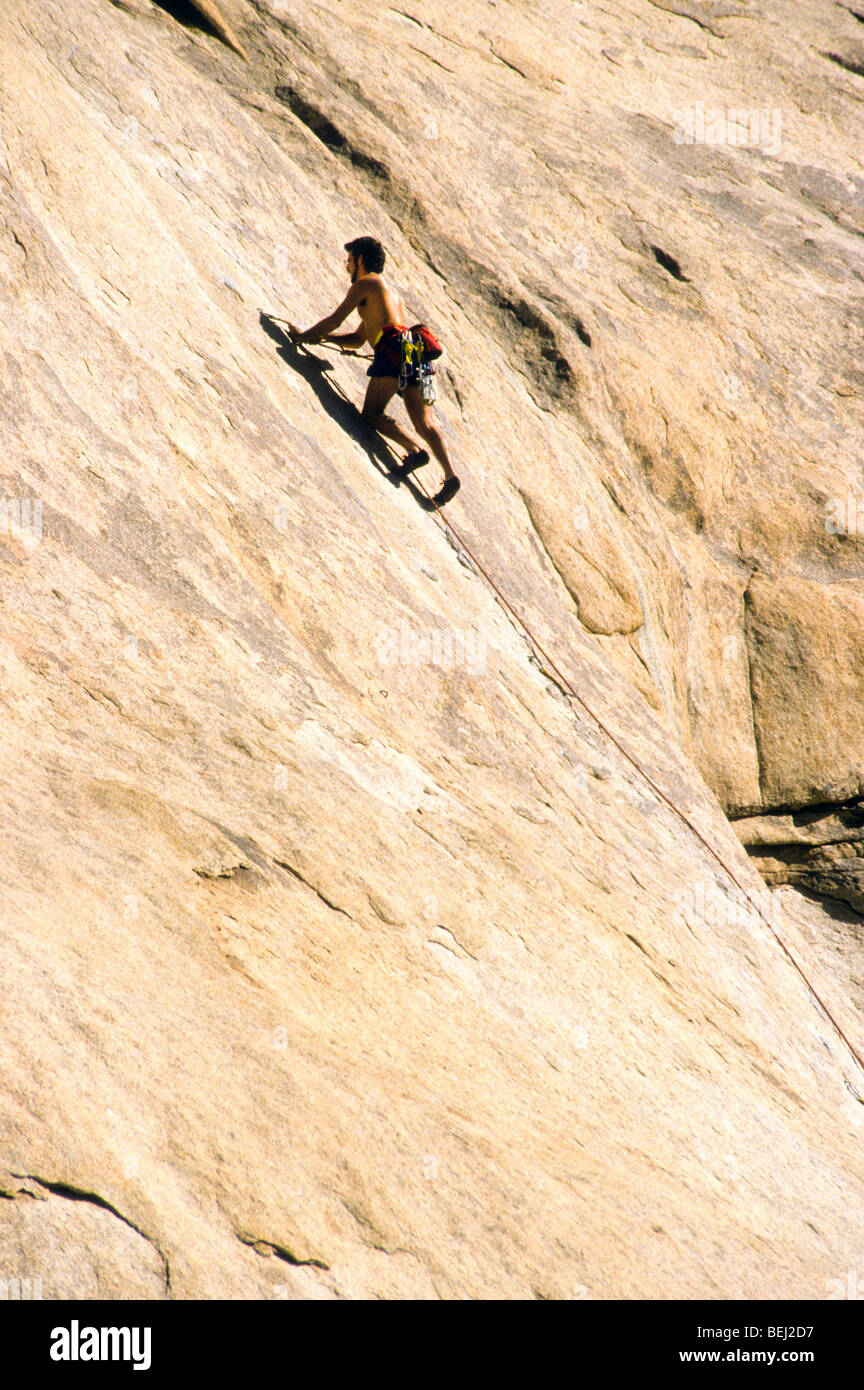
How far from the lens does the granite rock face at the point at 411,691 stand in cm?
402

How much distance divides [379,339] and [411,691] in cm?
326

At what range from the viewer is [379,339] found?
27.1 feet

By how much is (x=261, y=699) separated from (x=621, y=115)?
1218 centimetres

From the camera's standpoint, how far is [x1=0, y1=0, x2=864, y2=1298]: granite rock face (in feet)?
13.2

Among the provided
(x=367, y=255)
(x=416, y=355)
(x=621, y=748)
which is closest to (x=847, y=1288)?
(x=621, y=748)

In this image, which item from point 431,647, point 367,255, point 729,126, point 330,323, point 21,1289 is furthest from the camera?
point 729,126

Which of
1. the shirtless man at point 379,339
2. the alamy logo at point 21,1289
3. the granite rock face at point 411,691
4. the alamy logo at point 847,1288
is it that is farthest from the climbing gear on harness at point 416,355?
the alamy logo at point 21,1289

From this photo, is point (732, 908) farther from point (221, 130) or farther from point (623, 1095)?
point (221, 130)

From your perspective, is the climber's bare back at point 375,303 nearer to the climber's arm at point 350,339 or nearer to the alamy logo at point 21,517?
the climber's arm at point 350,339

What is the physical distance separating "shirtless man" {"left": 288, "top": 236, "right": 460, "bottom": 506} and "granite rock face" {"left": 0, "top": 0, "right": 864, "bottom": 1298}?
301 mm

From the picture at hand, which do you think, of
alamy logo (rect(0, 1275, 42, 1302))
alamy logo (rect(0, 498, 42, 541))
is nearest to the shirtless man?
alamy logo (rect(0, 498, 42, 541))

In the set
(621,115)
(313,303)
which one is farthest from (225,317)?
(621,115)

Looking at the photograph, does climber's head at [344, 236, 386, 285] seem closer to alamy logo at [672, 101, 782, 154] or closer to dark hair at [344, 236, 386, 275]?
dark hair at [344, 236, 386, 275]

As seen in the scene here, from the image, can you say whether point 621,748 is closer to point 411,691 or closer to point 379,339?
point 411,691
